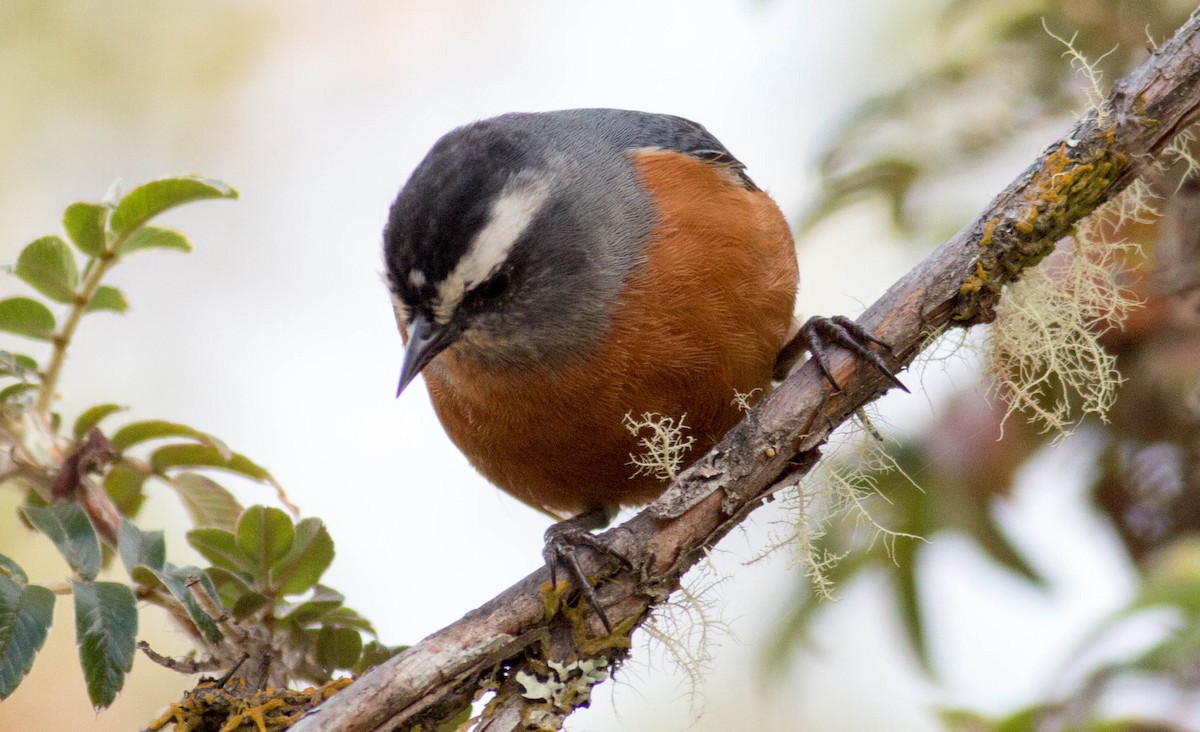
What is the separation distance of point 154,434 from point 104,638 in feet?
2.03

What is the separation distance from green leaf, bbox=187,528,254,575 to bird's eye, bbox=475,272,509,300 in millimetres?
1089

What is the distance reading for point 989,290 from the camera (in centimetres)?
260

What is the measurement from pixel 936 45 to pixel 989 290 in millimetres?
1304

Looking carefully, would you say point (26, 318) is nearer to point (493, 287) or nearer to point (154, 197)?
point (154, 197)

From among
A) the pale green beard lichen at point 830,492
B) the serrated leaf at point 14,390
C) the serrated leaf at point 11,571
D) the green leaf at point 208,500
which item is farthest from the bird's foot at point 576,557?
the serrated leaf at point 14,390

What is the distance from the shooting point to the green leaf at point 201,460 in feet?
9.21

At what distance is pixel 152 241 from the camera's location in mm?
2768

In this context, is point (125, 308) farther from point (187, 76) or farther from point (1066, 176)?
point (187, 76)

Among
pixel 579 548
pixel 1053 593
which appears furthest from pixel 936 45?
pixel 579 548

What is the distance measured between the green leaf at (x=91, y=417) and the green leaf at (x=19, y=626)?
48cm

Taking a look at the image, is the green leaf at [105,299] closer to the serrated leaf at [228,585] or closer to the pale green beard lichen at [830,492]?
the serrated leaf at [228,585]

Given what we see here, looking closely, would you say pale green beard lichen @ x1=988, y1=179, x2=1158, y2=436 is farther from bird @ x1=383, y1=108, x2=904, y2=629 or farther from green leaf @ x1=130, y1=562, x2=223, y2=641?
green leaf @ x1=130, y1=562, x2=223, y2=641

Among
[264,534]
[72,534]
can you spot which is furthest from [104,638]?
[264,534]

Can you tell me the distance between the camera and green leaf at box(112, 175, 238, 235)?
267cm
